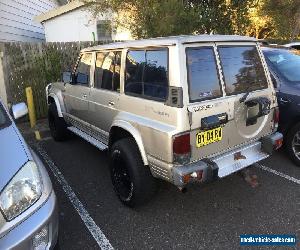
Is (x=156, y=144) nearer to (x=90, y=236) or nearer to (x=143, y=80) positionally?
(x=143, y=80)

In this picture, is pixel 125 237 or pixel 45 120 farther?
pixel 45 120

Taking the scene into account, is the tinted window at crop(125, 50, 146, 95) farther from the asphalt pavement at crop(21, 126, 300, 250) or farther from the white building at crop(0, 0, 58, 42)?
the white building at crop(0, 0, 58, 42)

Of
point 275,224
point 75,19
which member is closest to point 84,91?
point 275,224

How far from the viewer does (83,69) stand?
539cm

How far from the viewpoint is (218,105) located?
3520 millimetres

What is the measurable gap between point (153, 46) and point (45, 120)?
587cm

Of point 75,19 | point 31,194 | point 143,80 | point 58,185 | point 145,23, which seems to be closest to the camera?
point 31,194

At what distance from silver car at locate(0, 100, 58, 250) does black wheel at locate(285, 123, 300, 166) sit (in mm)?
3609

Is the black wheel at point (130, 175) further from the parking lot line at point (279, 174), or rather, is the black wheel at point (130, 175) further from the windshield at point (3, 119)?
the parking lot line at point (279, 174)

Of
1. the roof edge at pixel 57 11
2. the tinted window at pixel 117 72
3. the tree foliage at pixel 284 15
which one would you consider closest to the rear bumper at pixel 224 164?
the tinted window at pixel 117 72

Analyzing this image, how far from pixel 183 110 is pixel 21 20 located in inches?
488

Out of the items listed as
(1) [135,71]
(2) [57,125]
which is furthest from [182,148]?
(2) [57,125]

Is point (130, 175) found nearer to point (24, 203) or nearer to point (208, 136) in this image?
point (208, 136)

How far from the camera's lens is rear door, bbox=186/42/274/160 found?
11.1ft
